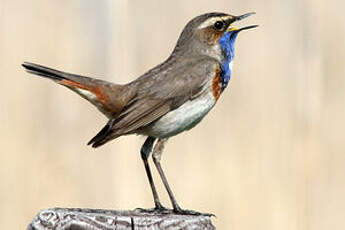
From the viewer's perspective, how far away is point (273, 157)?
560cm

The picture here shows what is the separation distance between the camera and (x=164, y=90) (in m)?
5.37

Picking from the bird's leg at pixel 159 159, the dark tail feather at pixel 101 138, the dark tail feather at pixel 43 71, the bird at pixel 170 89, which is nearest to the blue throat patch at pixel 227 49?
the bird at pixel 170 89

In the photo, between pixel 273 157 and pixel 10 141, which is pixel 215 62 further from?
pixel 10 141

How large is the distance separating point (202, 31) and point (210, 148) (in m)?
0.69

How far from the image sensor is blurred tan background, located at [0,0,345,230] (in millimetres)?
5387

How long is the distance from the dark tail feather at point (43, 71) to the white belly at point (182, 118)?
562 mm

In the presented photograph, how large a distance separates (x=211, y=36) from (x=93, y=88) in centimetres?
89

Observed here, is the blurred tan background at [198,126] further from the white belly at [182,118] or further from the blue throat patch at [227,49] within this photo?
the white belly at [182,118]

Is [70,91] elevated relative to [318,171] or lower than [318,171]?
elevated

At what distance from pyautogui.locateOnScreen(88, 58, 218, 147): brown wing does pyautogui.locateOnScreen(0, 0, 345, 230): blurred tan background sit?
20 cm

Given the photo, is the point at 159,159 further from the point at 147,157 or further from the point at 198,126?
the point at 198,126

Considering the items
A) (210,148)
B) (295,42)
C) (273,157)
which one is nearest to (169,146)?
(210,148)

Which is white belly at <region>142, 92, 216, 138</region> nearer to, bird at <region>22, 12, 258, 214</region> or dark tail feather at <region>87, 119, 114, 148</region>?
bird at <region>22, 12, 258, 214</region>

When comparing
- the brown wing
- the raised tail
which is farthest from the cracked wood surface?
the raised tail
